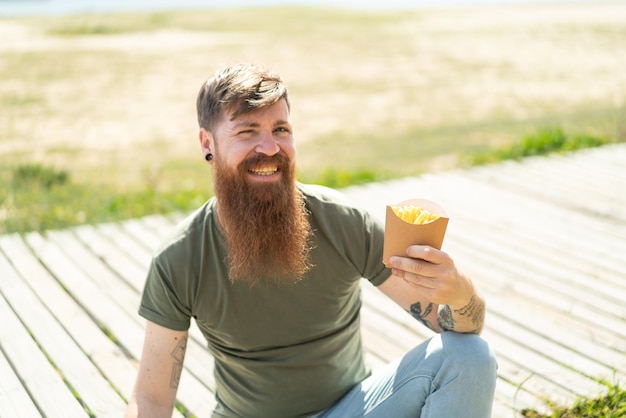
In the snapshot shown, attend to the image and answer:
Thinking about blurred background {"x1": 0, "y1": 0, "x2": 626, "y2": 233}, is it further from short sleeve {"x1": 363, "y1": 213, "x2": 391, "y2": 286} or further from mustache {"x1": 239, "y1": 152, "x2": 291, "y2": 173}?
short sleeve {"x1": 363, "y1": 213, "x2": 391, "y2": 286}

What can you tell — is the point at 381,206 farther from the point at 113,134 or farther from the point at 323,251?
the point at 113,134

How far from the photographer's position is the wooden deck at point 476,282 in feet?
10.8

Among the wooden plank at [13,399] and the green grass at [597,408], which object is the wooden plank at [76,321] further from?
the green grass at [597,408]

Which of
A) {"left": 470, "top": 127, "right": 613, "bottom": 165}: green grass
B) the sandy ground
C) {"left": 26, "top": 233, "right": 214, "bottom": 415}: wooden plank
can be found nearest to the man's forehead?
{"left": 26, "top": 233, "right": 214, "bottom": 415}: wooden plank

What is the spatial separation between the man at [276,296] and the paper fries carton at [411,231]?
0.17 metres

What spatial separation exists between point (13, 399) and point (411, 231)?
77.6 inches

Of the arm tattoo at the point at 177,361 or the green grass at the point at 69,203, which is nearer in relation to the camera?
the arm tattoo at the point at 177,361

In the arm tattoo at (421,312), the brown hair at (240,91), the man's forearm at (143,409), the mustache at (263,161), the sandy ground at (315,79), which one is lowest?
the sandy ground at (315,79)

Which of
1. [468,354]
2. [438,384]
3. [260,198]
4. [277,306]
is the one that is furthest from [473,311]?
[260,198]

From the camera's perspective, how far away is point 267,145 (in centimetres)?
242

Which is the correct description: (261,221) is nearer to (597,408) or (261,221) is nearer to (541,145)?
(597,408)

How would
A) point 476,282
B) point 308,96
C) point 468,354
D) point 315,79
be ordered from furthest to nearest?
point 315,79 → point 308,96 → point 476,282 → point 468,354

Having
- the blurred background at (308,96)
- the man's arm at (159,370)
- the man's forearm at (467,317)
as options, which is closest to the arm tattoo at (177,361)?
the man's arm at (159,370)

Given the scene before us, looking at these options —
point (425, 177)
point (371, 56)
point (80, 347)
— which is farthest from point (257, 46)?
point (80, 347)
